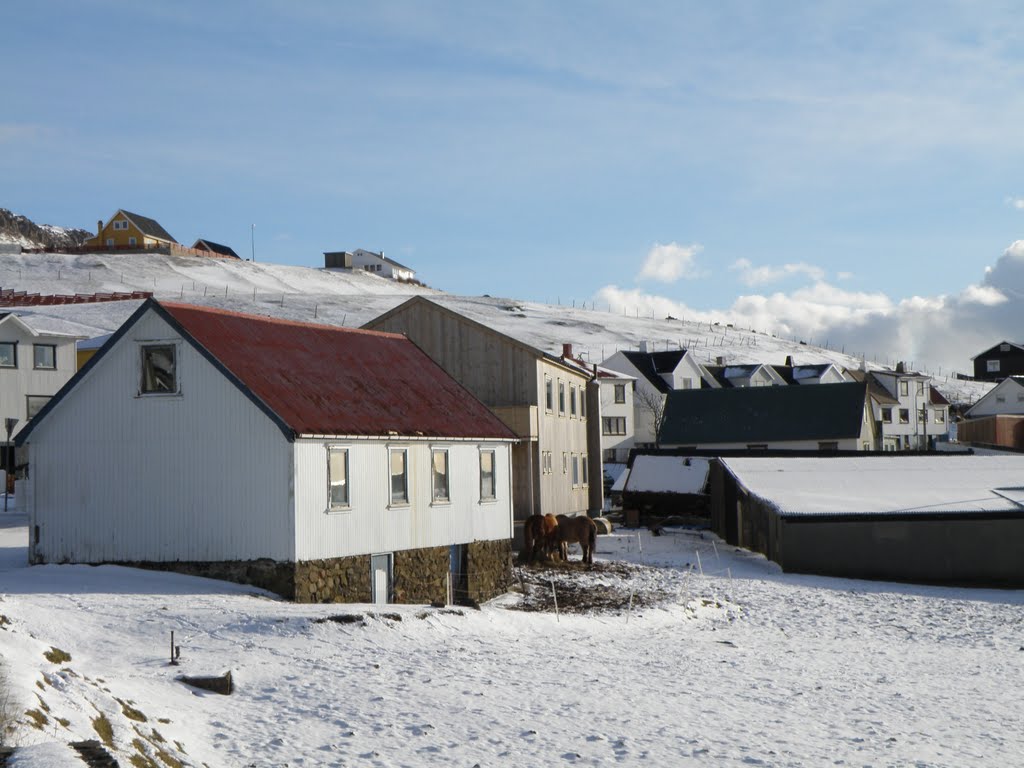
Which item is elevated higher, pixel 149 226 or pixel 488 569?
pixel 149 226

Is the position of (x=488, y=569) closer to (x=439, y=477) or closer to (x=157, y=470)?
(x=439, y=477)

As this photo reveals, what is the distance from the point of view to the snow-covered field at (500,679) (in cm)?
1459

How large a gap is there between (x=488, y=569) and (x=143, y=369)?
34.8 ft

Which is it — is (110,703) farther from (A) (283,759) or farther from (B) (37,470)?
(B) (37,470)

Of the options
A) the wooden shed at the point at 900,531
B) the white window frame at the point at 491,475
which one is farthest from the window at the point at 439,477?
the wooden shed at the point at 900,531

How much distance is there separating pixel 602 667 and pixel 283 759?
8183 millimetres

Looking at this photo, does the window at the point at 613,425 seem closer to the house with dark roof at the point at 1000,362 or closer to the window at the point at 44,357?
the window at the point at 44,357

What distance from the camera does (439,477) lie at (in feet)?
98.0

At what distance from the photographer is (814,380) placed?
120188mm

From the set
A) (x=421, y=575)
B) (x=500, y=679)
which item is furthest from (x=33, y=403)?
(x=500, y=679)

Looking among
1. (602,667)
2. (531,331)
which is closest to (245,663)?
(602,667)

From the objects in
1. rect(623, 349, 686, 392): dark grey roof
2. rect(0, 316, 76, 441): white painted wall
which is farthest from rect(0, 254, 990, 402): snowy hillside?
rect(0, 316, 76, 441): white painted wall

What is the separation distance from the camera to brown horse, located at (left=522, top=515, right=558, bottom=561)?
37469mm

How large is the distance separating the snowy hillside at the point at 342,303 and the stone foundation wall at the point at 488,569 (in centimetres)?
9322
